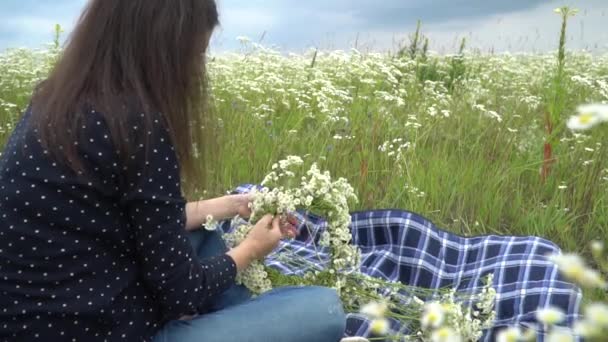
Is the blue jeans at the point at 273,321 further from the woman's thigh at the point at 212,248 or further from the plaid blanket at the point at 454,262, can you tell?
the plaid blanket at the point at 454,262

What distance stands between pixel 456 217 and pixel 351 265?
1191 millimetres

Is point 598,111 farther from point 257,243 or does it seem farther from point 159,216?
point 257,243

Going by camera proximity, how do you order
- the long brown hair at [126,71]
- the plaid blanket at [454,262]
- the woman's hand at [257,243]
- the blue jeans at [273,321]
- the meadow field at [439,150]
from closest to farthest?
the long brown hair at [126,71]
the blue jeans at [273,321]
the woman's hand at [257,243]
the plaid blanket at [454,262]
the meadow field at [439,150]

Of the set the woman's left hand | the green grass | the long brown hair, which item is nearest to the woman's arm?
the woman's left hand

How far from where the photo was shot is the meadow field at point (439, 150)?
10.7 ft

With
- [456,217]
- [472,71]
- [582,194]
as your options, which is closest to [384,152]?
[456,217]

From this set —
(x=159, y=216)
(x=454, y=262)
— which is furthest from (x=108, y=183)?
(x=454, y=262)

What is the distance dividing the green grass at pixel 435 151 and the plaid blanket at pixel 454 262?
0.40 metres

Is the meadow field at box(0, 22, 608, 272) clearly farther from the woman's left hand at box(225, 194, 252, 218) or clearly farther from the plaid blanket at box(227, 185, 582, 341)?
the plaid blanket at box(227, 185, 582, 341)

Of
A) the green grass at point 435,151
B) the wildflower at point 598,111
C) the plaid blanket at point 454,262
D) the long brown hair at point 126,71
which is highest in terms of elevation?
the wildflower at point 598,111

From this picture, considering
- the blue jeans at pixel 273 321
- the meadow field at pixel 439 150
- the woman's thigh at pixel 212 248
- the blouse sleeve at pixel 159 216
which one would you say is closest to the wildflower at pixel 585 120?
the blouse sleeve at pixel 159 216

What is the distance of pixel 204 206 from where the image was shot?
219 centimetres

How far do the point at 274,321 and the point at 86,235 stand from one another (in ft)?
1.57

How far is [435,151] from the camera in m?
3.98
